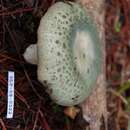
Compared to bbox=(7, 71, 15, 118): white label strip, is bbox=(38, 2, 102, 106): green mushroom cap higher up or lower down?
higher up

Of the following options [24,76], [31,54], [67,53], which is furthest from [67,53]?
[24,76]

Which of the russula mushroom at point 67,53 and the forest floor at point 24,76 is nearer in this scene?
the russula mushroom at point 67,53

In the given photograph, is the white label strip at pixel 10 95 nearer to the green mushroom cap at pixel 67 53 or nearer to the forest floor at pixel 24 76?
the forest floor at pixel 24 76

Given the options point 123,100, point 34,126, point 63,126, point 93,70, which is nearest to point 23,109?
point 34,126

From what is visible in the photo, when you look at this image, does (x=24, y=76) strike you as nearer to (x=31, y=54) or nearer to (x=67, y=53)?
(x=31, y=54)

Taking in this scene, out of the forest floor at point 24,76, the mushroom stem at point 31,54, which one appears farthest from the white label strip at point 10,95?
the mushroom stem at point 31,54

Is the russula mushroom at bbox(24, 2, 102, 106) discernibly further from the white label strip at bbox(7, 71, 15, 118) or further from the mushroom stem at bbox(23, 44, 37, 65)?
the white label strip at bbox(7, 71, 15, 118)

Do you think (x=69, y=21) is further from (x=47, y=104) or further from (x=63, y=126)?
(x=63, y=126)

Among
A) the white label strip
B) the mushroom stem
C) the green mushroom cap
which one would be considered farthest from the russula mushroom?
the white label strip

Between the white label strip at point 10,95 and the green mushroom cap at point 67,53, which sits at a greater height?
the green mushroom cap at point 67,53
